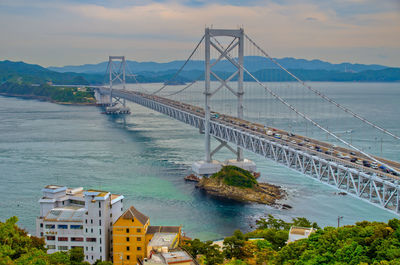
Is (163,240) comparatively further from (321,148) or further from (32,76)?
(32,76)

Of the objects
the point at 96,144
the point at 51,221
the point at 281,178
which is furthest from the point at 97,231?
the point at 96,144

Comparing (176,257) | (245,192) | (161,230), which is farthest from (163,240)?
(245,192)

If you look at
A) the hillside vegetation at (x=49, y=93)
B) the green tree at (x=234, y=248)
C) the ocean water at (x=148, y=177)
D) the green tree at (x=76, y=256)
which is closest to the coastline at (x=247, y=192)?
the ocean water at (x=148, y=177)

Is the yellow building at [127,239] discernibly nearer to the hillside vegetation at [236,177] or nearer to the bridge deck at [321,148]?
the bridge deck at [321,148]

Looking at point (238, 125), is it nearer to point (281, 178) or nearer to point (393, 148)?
point (281, 178)

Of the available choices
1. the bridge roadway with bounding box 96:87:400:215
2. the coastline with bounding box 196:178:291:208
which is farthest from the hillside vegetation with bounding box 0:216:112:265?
the coastline with bounding box 196:178:291:208
